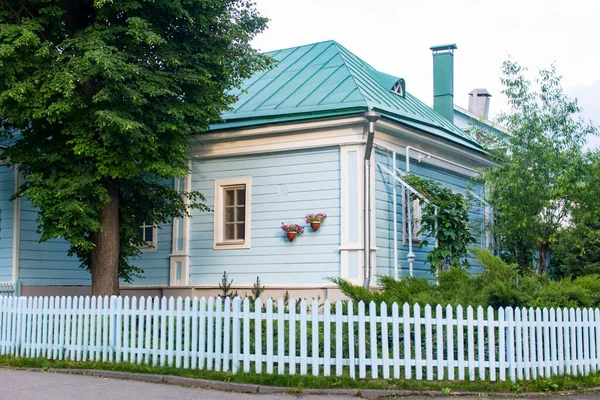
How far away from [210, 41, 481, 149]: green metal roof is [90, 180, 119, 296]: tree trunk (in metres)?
3.42

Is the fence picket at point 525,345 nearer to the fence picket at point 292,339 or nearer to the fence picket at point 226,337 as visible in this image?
the fence picket at point 292,339

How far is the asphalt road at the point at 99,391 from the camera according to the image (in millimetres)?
8422

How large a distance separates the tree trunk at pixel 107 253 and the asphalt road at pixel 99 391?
3.44 metres

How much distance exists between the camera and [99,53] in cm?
1167

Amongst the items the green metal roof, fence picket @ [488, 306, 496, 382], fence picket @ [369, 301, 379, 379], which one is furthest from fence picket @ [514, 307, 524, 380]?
the green metal roof

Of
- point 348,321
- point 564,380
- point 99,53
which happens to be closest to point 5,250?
point 99,53

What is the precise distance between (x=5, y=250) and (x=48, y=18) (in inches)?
264

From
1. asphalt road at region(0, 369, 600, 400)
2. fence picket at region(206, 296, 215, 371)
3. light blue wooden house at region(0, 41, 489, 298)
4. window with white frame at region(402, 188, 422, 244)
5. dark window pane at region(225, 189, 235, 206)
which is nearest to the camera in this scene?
asphalt road at region(0, 369, 600, 400)

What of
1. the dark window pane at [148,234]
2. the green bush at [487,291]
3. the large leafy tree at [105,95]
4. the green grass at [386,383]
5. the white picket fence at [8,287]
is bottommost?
the green grass at [386,383]

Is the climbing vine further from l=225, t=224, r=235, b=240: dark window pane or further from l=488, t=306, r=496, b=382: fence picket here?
l=488, t=306, r=496, b=382: fence picket

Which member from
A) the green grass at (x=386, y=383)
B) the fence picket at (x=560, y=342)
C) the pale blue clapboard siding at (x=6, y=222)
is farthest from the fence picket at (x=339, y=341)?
the pale blue clapboard siding at (x=6, y=222)

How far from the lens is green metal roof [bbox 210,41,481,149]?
49.0 feet

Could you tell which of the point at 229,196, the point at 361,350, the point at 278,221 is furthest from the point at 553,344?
the point at 229,196

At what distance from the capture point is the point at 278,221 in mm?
15281
